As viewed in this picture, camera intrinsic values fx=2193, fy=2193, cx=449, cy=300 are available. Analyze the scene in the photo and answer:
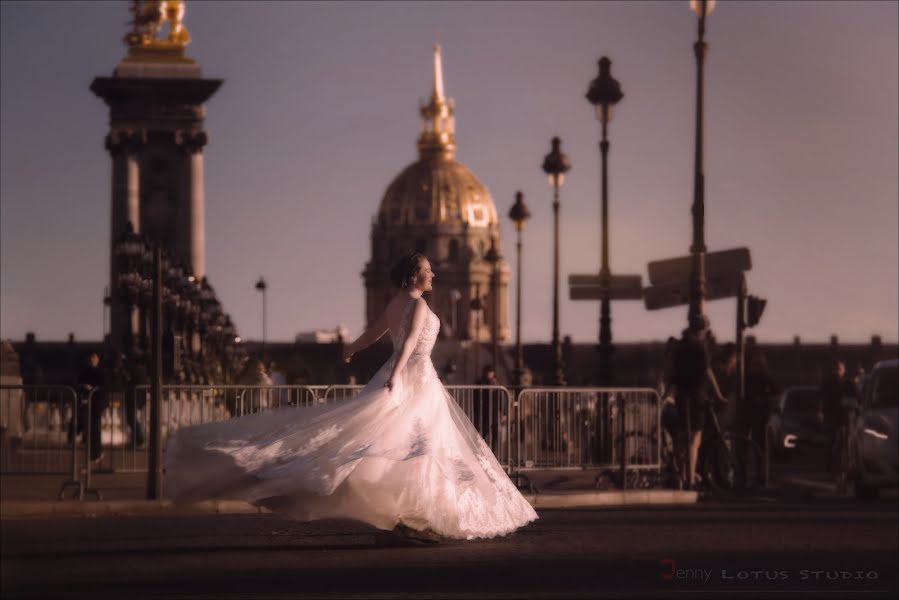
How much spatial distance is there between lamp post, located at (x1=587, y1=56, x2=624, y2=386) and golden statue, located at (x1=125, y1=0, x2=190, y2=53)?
124ft

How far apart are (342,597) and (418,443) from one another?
227 cm

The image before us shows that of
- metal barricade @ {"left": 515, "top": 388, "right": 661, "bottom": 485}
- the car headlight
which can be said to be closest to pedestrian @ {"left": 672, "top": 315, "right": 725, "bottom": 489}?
metal barricade @ {"left": 515, "top": 388, "right": 661, "bottom": 485}

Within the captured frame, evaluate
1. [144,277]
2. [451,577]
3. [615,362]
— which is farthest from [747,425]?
[615,362]

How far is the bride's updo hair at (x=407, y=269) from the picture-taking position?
12.0 m

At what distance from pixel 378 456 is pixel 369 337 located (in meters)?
0.72

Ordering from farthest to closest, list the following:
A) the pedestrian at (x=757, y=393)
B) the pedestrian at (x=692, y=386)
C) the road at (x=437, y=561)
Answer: the pedestrian at (x=757, y=393) → the pedestrian at (x=692, y=386) → the road at (x=437, y=561)

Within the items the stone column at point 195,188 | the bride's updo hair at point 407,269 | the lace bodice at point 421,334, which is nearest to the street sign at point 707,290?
the lace bodice at point 421,334

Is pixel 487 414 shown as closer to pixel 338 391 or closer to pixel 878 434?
pixel 338 391

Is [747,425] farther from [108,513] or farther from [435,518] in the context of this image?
[435,518]

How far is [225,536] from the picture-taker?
13.4 m

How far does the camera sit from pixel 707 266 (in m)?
24.8

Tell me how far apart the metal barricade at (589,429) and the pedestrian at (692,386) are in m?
0.60

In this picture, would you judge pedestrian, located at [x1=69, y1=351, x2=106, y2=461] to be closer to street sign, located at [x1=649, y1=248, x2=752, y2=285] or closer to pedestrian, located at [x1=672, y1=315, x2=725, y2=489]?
pedestrian, located at [x1=672, y1=315, x2=725, y2=489]

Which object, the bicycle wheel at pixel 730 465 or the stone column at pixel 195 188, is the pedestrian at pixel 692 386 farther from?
the stone column at pixel 195 188
